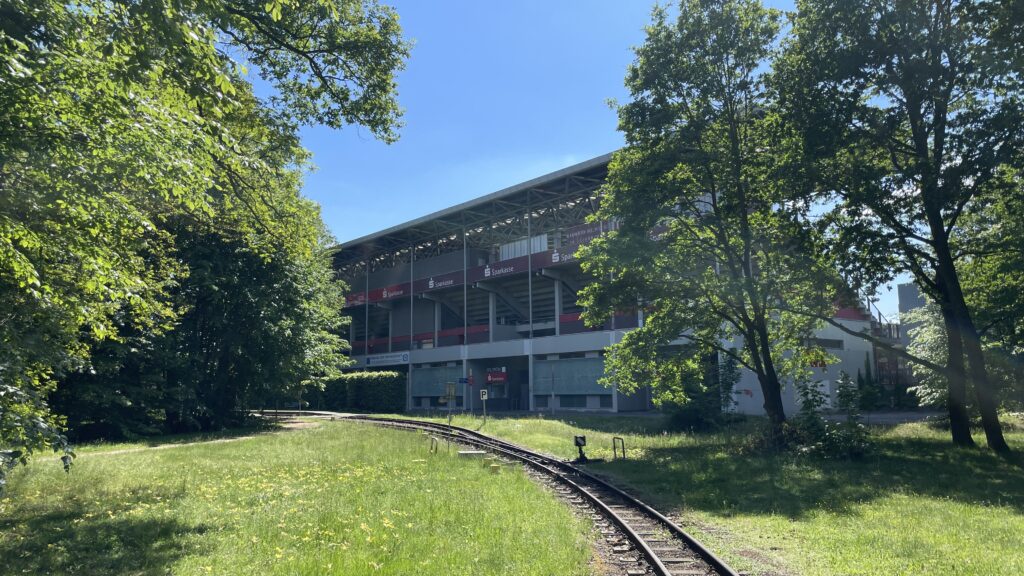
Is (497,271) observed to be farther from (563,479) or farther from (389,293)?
(563,479)

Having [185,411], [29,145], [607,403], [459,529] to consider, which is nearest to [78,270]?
[29,145]

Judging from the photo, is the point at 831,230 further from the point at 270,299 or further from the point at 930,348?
the point at 270,299

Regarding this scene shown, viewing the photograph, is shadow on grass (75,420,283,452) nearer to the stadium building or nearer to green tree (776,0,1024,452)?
the stadium building

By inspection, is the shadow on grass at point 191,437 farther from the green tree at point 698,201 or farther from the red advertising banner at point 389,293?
the red advertising banner at point 389,293

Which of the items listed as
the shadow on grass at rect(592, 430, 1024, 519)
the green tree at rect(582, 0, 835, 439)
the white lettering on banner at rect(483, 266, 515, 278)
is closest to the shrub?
the shadow on grass at rect(592, 430, 1024, 519)

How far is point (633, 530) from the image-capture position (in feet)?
35.1

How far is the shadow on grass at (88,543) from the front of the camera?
7.76 meters

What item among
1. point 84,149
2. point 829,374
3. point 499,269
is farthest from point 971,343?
point 499,269

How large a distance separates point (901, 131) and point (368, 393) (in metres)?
47.7

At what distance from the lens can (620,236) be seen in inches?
905

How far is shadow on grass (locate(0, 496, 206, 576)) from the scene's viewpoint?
25.5 ft

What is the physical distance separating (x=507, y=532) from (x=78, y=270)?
732cm

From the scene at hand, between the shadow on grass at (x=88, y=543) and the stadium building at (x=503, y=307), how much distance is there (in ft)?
101

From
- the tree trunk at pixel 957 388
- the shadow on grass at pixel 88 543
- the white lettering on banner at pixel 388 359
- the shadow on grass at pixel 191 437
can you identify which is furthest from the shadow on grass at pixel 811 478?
the white lettering on banner at pixel 388 359
